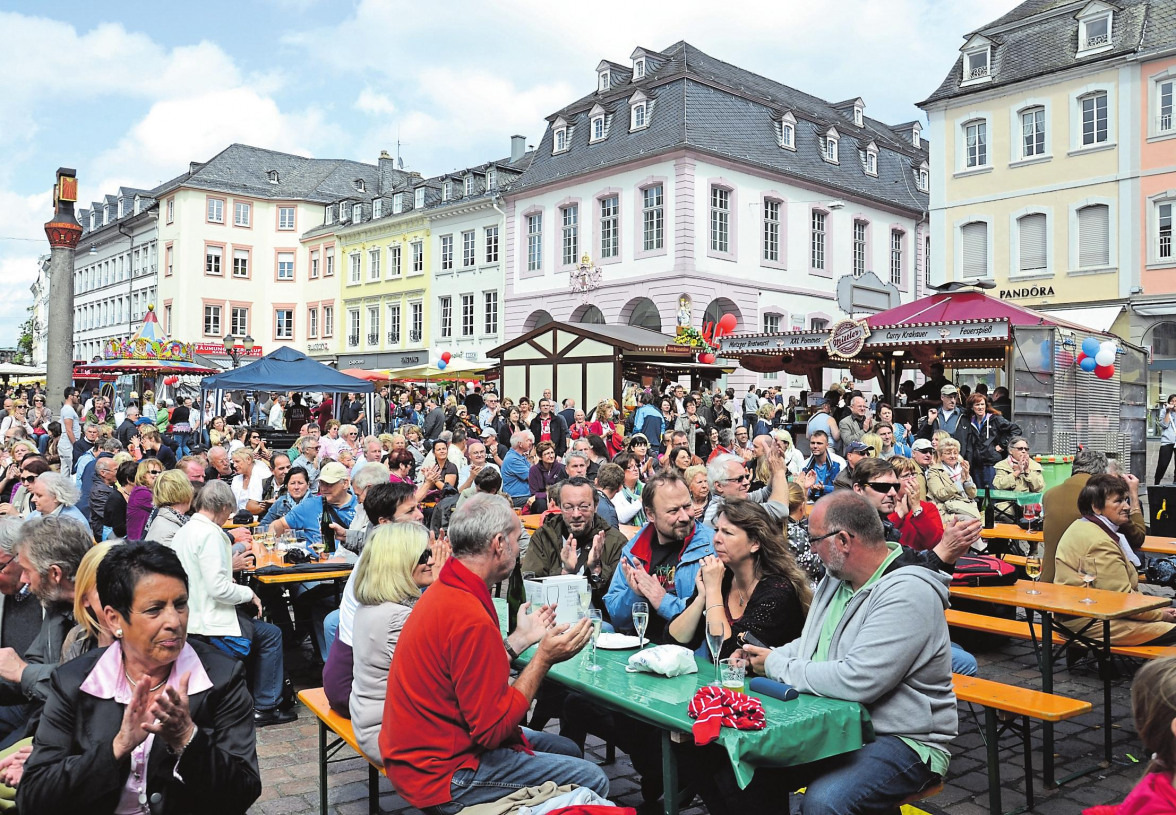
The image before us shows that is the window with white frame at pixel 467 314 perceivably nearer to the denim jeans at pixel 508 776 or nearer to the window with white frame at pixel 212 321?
the window with white frame at pixel 212 321

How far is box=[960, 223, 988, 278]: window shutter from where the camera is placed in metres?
28.7

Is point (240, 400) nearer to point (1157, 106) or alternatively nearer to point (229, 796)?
point (1157, 106)

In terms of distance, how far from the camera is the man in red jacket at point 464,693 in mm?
3199

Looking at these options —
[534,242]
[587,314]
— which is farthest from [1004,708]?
[534,242]

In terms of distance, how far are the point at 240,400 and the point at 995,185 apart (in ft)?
111

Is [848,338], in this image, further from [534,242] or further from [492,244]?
[492,244]

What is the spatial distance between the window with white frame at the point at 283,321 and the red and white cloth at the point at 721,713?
2068 inches

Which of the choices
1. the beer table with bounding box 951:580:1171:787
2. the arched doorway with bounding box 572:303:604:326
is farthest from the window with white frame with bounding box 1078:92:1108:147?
the beer table with bounding box 951:580:1171:787

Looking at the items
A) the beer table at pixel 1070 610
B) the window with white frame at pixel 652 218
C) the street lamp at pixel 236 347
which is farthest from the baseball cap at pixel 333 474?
the street lamp at pixel 236 347

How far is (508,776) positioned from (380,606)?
97cm

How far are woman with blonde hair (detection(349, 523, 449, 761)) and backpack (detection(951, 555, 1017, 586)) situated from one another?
3.67 metres

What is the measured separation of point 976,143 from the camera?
28.8 m

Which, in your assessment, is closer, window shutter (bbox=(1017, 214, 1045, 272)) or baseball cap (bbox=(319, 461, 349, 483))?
baseball cap (bbox=(319, 461, 349, 483))

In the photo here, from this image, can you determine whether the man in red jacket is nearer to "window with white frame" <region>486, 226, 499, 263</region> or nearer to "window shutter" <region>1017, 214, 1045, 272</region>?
"window shutter" <region>1017, 214, 1045, 272</region>
